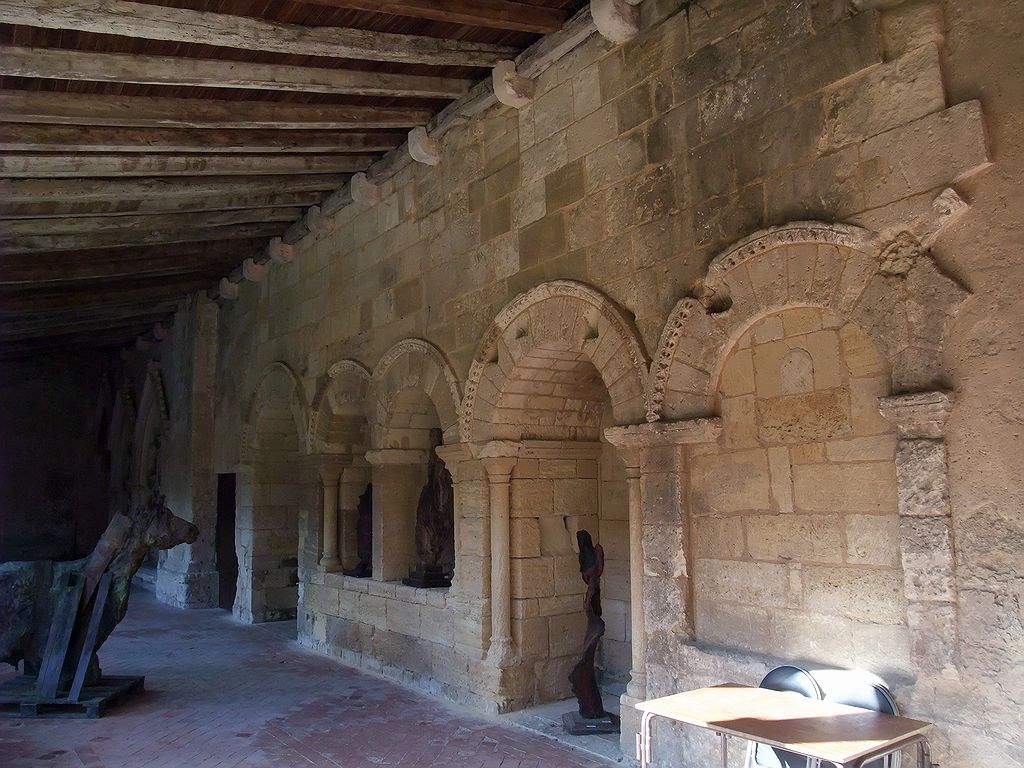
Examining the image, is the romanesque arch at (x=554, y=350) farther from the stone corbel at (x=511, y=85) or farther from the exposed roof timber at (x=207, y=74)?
the exposed roof timber at (x=207, y=74)

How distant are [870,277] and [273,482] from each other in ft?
24.6

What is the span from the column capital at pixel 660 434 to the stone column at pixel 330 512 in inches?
159

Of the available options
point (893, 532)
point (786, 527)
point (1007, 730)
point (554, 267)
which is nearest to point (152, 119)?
point (554, 267)

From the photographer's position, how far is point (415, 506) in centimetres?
694

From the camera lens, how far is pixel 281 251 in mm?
8547

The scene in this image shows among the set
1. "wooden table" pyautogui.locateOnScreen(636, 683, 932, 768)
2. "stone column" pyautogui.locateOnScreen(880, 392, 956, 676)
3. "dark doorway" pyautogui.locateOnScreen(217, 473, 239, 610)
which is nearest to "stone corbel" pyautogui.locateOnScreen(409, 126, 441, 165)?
"stone column" pyautogui.locateOnScreen(880, 392, 956, 676)

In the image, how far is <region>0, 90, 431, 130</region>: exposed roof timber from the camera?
199 inches

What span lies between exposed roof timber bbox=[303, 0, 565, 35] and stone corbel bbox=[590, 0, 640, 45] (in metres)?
0.38

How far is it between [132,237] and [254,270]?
155cm

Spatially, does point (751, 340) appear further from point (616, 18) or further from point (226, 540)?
point (226, 540)

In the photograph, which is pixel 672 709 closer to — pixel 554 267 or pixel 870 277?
pixel 870 277

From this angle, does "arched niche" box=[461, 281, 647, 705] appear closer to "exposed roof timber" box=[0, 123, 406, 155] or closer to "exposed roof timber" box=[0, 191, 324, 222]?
"exposed roof timber" box=[0, 123, 406, 155]

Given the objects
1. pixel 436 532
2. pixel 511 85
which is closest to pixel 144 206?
pixel 511 85

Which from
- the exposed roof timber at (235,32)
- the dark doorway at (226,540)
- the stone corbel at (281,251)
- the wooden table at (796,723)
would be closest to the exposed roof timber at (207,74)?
the exposed roof timber at (235,32)
